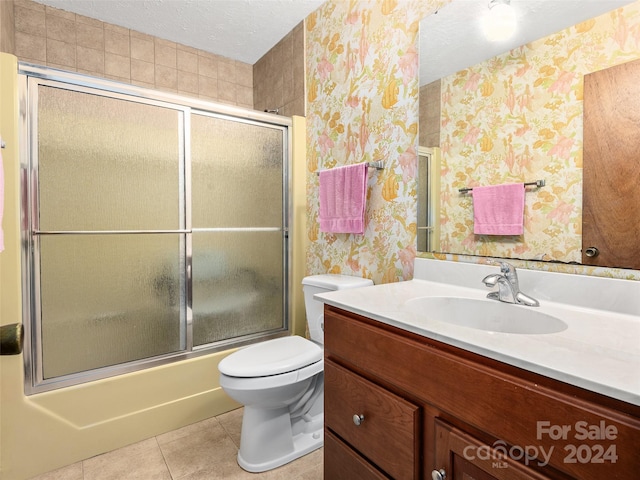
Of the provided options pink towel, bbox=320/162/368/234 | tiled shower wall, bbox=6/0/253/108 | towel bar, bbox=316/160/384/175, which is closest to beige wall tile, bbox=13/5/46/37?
tiled shower wall, bbox=6/0/253/108

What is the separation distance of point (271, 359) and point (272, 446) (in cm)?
41

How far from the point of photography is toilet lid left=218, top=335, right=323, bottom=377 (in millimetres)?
1441

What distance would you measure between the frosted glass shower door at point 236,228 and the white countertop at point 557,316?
105cm

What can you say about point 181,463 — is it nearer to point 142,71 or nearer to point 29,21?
point 142,71

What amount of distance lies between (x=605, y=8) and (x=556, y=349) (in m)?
1.00

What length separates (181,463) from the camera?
1570mm

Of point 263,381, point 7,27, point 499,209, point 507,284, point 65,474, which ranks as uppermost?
point 7,27

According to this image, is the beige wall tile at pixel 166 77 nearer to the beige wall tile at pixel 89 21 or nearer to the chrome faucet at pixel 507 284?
the beige wall tile at pixel 89 21

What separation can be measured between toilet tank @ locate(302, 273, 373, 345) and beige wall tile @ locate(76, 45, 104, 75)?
6.42 feet

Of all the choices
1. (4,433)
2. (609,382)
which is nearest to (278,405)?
(4,433)

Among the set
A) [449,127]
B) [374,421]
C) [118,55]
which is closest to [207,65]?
[118,55]

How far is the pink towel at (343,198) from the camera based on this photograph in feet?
5.60

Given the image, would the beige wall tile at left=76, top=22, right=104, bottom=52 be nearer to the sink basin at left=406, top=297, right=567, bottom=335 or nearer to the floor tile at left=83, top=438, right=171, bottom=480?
the floor tile at left=83, top=438, right=171, bottom=480

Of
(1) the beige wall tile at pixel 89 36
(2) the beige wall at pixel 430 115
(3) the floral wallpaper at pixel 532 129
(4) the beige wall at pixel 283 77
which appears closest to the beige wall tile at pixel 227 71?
(4) the beige wall at pixel 283 77
